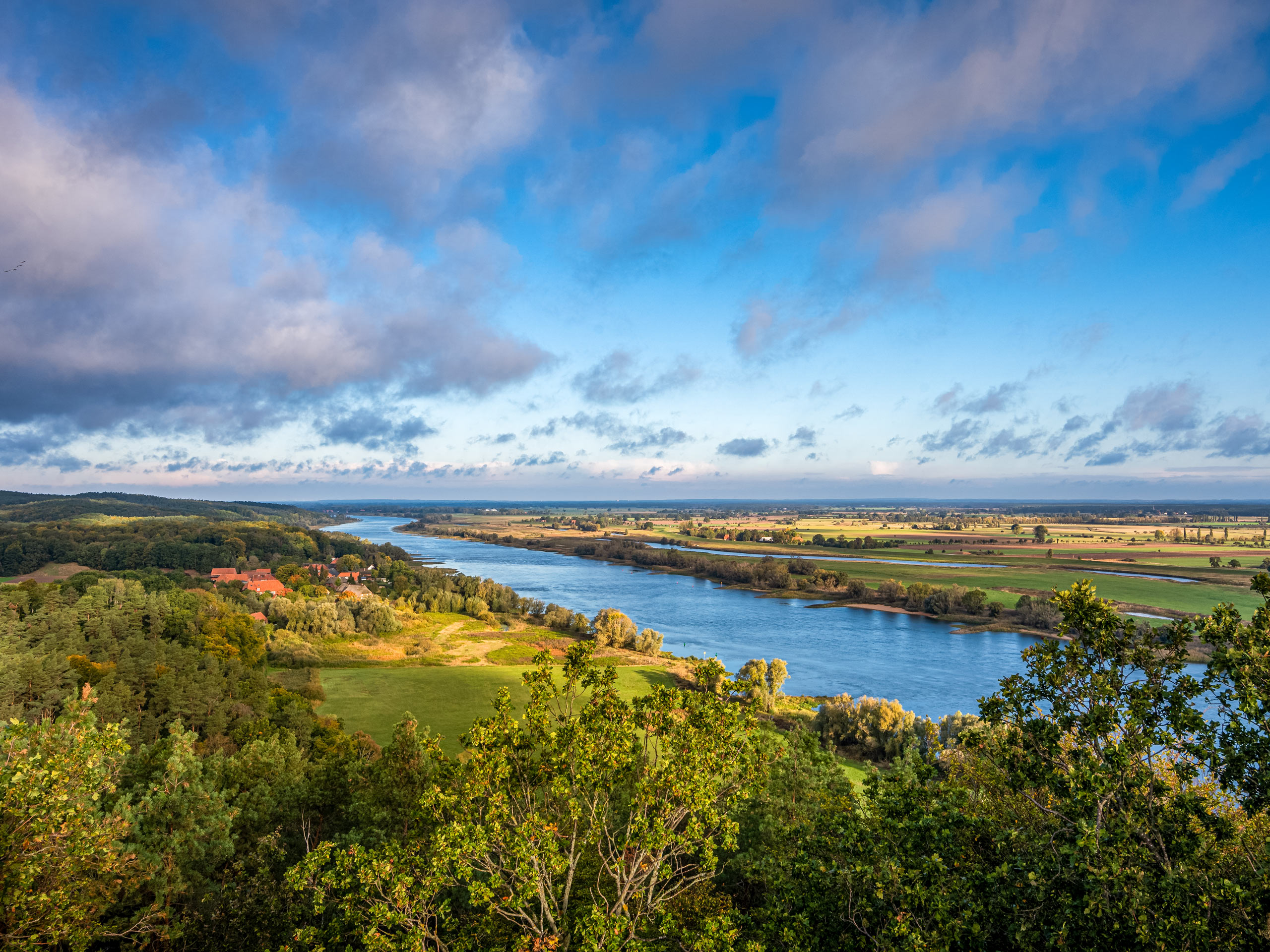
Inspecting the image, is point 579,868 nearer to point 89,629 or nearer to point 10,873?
point 10,873

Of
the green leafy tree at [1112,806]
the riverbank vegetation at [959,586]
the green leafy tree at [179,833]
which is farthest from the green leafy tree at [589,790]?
the riverbank vegetation at [959,586]

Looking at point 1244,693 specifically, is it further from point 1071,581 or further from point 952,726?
point 1071,581

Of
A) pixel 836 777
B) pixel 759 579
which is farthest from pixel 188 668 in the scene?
pixel 759 579

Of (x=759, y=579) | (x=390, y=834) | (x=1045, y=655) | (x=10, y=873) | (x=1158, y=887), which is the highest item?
(x=1045, y=655)

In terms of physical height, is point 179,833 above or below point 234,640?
above

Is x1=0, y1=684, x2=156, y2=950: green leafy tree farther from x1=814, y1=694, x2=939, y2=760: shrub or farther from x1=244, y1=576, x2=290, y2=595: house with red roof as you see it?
x1=244, y1=576, x2=290, y2=595: house with red roof

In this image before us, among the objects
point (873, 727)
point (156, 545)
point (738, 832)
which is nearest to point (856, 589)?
point (873, 727)
